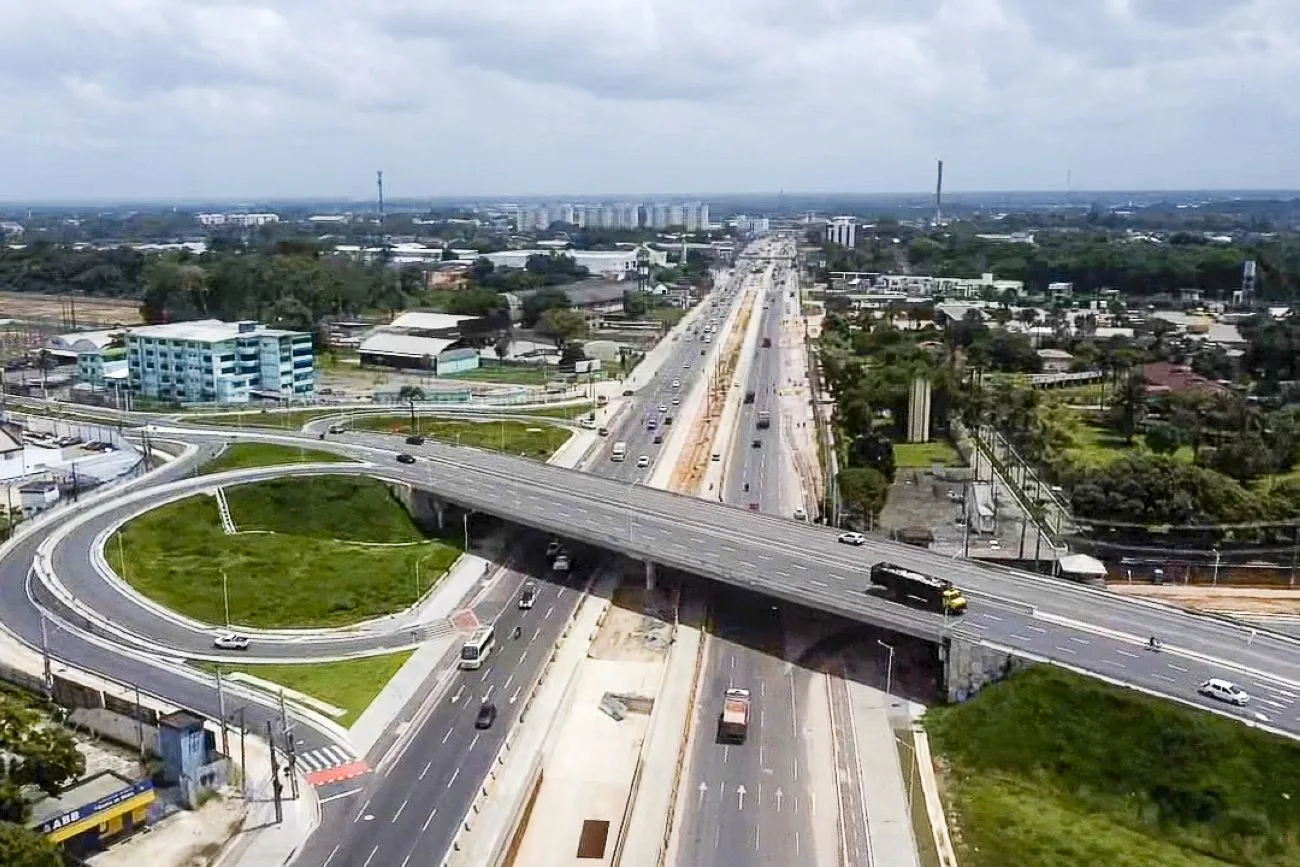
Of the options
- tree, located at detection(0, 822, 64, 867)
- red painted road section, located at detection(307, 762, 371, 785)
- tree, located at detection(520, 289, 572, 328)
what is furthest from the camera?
tree, located at detection(520, 289, 572, 328)

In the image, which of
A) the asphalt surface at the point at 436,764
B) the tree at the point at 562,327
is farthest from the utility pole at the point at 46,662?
the tree at the point at 562,327

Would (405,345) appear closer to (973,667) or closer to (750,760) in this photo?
(750,760)

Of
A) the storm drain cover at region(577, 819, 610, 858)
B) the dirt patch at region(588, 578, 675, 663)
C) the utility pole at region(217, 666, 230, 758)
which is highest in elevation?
the utility pole at region(217, 666, 230, 758)

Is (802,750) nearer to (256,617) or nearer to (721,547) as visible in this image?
(721,547)

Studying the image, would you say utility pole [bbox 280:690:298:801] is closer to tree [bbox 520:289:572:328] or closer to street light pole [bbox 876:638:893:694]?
street light pole [bbox 876:638:893:694]

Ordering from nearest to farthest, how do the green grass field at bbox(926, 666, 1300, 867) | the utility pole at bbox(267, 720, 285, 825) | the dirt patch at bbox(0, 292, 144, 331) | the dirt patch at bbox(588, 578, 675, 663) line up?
the green grass field at bbox(926, 666, 1300, 867)
the utility pole at bbox(267, 720, 285, 825)
the dirt patch at bbox(588, 578, 675, 663)
the dirt patch at bbox(0, 292, 144, 331)

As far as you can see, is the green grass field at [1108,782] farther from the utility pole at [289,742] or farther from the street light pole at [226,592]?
the street light pole at [226,592]

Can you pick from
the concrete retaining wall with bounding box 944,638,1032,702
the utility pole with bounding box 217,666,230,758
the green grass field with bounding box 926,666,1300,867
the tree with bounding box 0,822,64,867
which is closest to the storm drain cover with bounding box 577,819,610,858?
the green grass field with bounding box 926,666,1300,867
